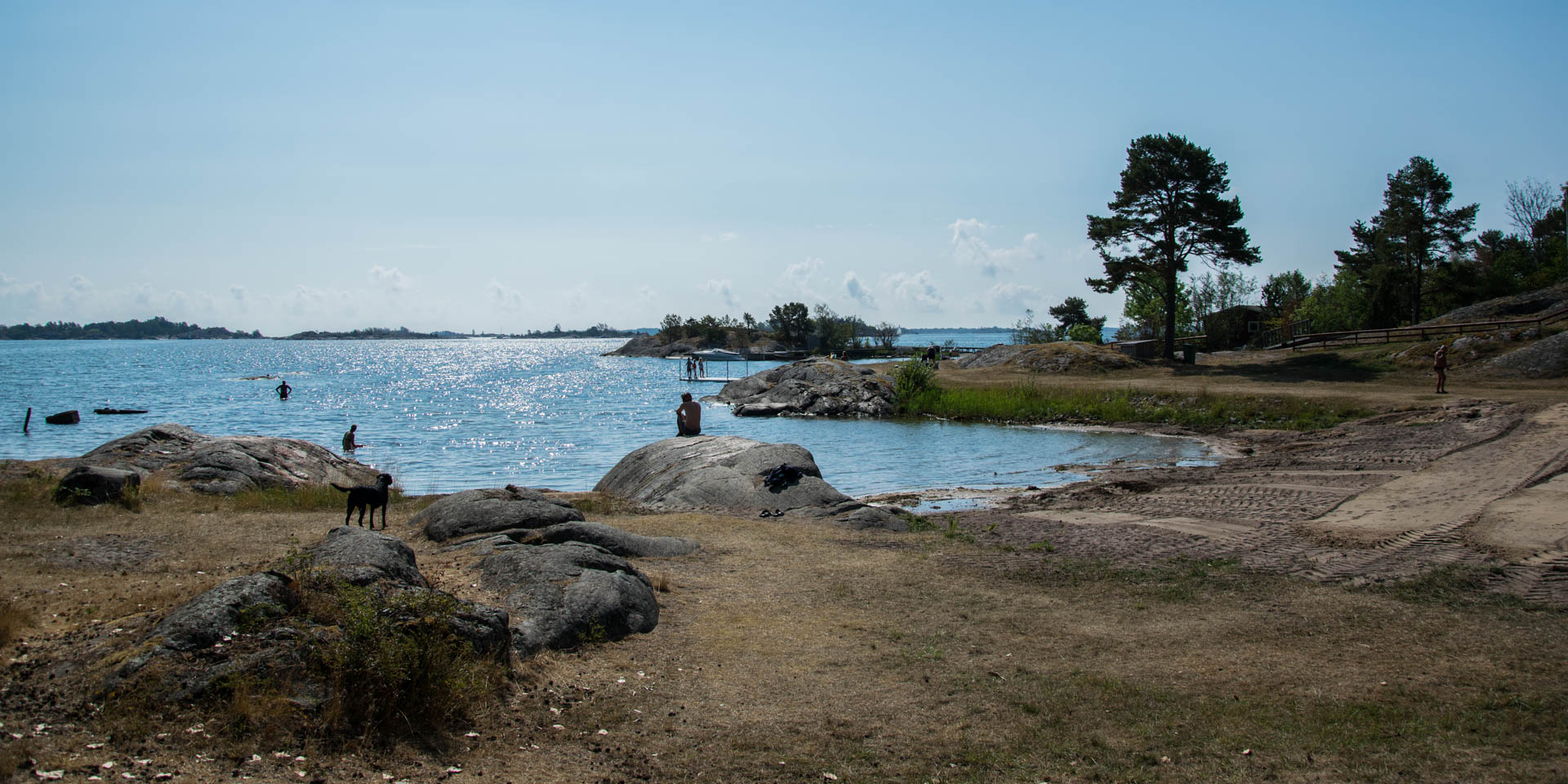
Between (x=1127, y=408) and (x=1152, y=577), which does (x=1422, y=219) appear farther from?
(x=1152, y=577)

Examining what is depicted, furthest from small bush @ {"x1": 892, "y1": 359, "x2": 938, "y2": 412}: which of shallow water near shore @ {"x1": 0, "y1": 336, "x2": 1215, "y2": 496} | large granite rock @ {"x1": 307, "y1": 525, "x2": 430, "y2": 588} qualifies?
large granite rock @ {"x1": 307, "y1": 525, "x2": 430, "y2": 588}

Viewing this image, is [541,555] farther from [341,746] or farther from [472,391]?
[472,391]

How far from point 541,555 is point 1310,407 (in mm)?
31992

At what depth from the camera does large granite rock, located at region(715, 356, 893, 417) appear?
48.0 m

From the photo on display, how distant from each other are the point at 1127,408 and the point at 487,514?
32.3m

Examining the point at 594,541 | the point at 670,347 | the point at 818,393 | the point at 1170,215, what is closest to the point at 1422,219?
the point at 1170,215

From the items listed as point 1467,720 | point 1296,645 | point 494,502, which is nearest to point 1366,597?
point 1296,645

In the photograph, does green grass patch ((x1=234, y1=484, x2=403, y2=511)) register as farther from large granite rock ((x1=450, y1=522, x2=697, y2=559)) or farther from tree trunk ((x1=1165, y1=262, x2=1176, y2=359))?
tree trunk ((x1=1165, y1=262, x2=1176, y2=359))

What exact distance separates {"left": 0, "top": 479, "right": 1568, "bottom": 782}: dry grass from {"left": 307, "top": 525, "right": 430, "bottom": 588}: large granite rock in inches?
28.7

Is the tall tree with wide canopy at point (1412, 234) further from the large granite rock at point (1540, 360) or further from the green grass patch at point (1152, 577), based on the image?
the green grass patch at point (1152, 577)

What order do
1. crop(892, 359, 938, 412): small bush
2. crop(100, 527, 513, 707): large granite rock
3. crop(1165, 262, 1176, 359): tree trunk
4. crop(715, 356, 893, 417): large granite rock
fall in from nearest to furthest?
crop(100, 527, 513, 707): large granite rock
crop(892, 359, 938, 412): small bush
crop(715, 356, 893, 417): large granite rock
crop(1165, 262, 1176, 359): tree trunk

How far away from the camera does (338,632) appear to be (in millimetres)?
6656

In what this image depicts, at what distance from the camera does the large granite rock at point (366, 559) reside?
787 cm

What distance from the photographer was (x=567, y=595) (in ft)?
A: 30.4
